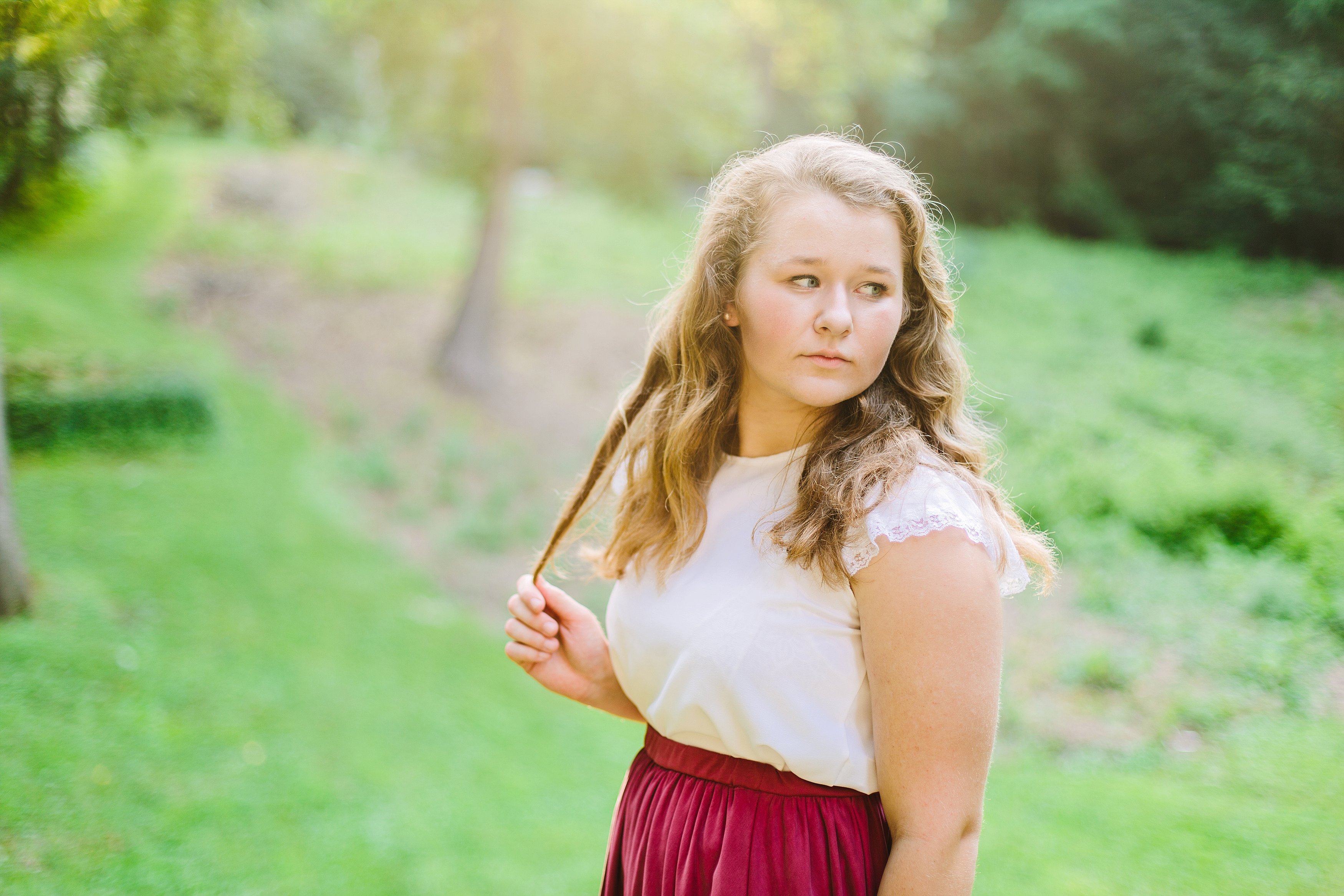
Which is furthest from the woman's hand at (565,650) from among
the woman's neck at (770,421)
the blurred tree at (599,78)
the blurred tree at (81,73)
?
the blurred tree at (599,78)

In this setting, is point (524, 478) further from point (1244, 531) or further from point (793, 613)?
point (793, 613)

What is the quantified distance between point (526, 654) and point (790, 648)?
0.63 m

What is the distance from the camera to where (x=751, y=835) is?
1463mm

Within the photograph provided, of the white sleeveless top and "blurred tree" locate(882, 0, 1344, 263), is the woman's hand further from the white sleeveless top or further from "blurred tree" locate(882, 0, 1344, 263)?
"blurred tree" locate(882, 0, 1344, 263)

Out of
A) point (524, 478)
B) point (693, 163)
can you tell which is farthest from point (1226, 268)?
point (693, 163)

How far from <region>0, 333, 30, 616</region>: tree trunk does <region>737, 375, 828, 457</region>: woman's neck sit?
327 centimetres

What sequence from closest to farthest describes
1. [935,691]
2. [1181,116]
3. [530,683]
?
[935,691]
[1181,116]
[530,683]

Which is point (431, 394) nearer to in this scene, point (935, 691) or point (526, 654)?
point (526, 654)

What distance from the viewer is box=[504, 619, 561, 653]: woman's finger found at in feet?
5.80

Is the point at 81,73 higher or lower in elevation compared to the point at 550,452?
higher

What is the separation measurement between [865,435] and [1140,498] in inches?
134

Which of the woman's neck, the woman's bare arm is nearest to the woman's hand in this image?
the woman's neck

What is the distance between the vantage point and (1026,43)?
4504 mm

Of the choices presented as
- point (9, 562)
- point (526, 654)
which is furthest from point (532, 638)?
point (9, 562)
